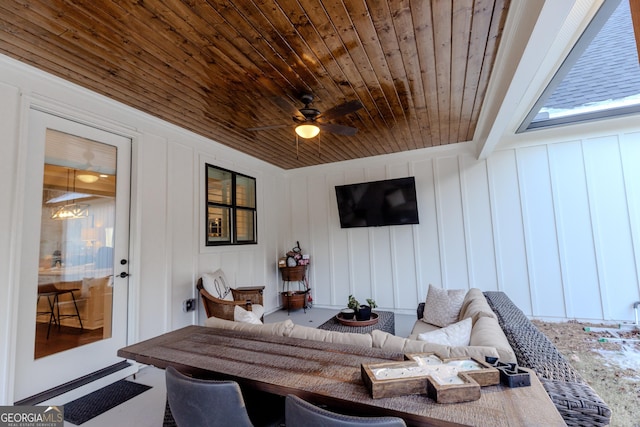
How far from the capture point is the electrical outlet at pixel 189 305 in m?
3.93

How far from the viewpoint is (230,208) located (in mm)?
4941

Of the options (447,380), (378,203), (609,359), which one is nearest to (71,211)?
(447,380)

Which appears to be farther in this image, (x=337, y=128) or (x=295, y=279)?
(x=295, y=279)

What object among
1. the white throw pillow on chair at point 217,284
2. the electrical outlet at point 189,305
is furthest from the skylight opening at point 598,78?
the electrical outlet at point 189,305

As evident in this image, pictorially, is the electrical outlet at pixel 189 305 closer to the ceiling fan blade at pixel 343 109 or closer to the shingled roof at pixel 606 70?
the ceiling fan blade at pixel 343 109

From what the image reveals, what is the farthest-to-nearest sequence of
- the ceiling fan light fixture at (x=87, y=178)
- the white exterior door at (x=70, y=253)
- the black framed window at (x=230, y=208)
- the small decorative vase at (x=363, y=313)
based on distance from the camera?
the black framed window at (x=230, y=208) < the small decorative vase at (x=363, y=313) < the ceiling fan light fixture at (x=87, y=178) < the white exterior door at (x=70, y=253)

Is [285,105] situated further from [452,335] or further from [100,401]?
[100,401]

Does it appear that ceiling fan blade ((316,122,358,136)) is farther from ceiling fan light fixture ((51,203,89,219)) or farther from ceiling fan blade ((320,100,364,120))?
ceiling fan light fixture ((51,203,89,219))

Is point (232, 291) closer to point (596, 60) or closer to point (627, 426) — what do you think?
point (627, 426)

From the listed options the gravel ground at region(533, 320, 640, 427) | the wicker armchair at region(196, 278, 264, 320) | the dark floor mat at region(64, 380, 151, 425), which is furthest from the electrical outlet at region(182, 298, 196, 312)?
the gravel ground at region(533, 320, 640, 427)

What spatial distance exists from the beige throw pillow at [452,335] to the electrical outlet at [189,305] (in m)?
3.19

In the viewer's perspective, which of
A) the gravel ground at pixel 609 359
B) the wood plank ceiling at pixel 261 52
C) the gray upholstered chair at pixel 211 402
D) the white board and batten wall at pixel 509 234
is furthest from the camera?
the white board and batten wall at pixel 509 234

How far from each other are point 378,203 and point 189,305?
3.47m

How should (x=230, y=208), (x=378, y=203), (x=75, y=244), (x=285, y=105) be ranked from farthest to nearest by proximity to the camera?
(x=378, y=203), (x=230, y=208), (x=75, y=244), (x=285, y=105)
